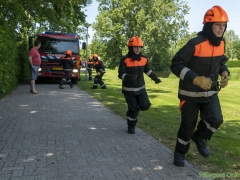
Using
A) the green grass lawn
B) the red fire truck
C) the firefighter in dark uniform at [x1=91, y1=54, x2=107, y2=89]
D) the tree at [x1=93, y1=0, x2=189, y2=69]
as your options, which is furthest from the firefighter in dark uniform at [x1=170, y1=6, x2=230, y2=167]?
the tree at [x1=93, y1=0, x2=189, y2=69]

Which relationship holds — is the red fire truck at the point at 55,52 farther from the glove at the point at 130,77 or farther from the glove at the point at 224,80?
the glove at the point at 224,80

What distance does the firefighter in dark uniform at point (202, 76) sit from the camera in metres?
3.89

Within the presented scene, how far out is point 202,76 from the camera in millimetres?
3777

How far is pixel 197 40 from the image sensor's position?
3.97m

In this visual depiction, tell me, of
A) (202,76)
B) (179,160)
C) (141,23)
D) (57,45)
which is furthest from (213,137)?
(141,23)

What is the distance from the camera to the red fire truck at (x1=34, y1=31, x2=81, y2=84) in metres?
17.9

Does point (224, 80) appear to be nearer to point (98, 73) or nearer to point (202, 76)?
point (202, 76)

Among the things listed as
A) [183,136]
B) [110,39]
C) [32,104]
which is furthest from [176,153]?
[110,39]

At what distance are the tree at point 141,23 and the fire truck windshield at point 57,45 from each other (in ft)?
130

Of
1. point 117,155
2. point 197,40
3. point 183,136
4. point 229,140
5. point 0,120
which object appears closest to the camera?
point 197,40

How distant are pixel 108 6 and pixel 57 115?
58.2 metres

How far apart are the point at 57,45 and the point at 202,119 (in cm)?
1537

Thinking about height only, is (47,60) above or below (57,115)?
above

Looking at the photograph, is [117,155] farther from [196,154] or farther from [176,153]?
[196,154]
